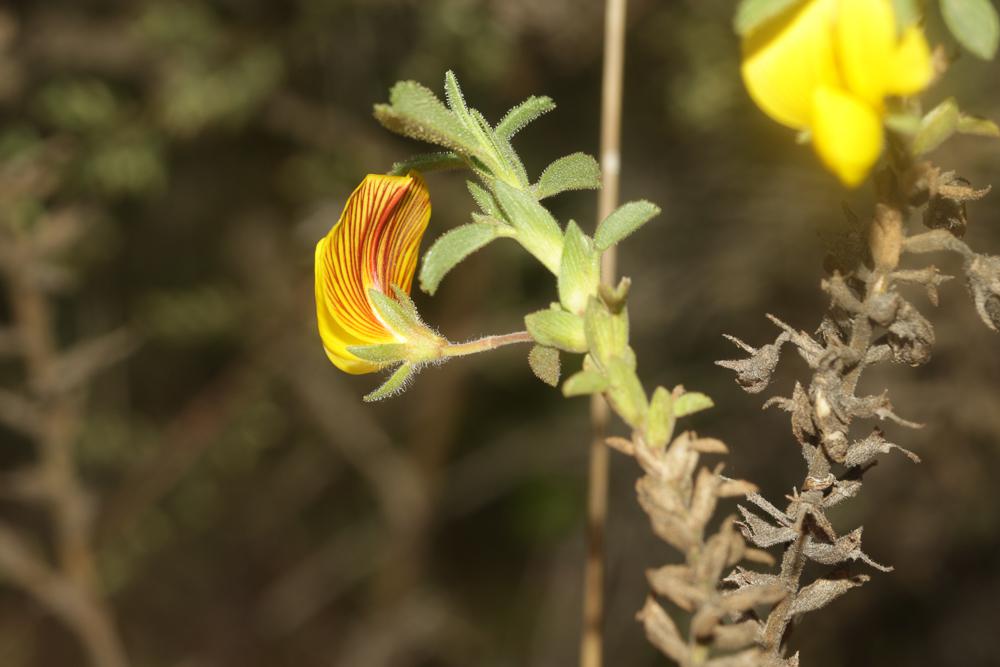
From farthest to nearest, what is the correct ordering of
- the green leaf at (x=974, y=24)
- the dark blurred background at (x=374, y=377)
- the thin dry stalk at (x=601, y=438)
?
the dark blurred background at (x=374, y=377) → the thin dry stalk at (x=601, y=438) → the green leaf at (x=974, y=24)

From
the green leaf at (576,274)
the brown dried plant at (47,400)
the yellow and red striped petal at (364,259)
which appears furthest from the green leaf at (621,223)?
the brown dried plant at (47,400)

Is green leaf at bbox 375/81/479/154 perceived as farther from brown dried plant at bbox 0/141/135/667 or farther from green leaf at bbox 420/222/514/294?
brown dried plant at bbox 0/141/135/667

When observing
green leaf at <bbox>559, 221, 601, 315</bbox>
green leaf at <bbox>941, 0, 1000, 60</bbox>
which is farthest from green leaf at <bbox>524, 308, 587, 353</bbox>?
green leaf at <bbox>941, 0, 1000, 60</bbox>

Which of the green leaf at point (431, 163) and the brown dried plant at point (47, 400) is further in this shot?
the brown dried plant at point (47, 400)

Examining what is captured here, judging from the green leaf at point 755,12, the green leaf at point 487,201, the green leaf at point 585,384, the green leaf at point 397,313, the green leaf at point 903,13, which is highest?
the green leaf at point 487,201

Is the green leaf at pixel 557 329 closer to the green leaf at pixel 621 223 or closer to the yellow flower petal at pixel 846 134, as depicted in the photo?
the green leaf at pixel 621 223
